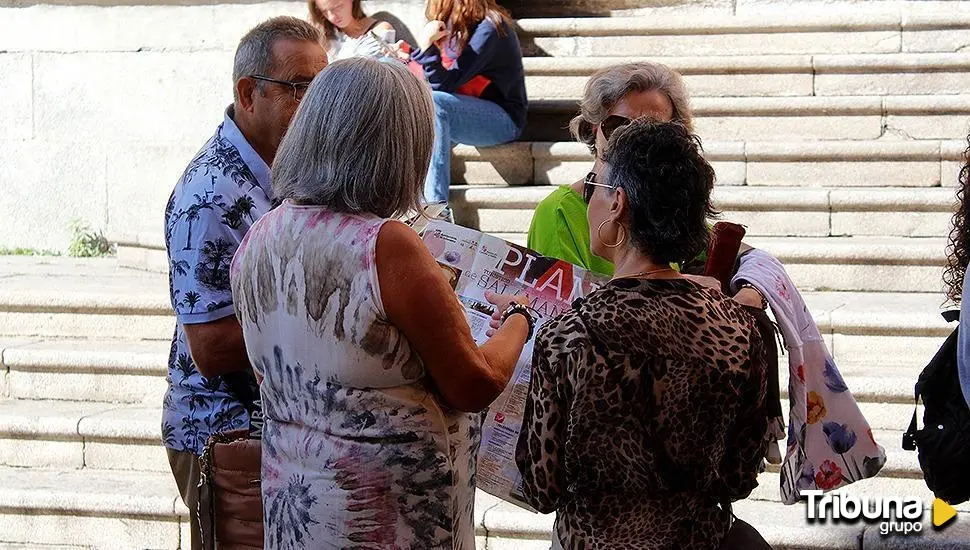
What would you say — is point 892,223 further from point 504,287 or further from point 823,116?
point 504,287

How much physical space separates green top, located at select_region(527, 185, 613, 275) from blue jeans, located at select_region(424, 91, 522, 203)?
320 cm

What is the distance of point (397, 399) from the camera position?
2486 mm

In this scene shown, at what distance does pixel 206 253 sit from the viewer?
289cm

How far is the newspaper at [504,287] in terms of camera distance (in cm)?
287

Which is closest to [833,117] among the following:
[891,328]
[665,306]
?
[891,328]

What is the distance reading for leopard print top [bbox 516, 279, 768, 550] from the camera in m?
2.43

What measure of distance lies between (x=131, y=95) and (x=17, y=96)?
2.63ft

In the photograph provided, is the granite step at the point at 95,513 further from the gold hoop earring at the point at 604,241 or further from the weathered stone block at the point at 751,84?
the weathered stone block at the point at 751,84

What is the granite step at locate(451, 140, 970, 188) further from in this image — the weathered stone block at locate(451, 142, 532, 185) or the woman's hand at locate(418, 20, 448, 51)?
the woman's hand at locate(418, 20, 448, 51)

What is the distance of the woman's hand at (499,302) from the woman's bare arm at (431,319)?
26cm

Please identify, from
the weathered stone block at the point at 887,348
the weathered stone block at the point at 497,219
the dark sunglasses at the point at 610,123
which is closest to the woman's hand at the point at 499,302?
the dark sunglasses at the point at 610,123

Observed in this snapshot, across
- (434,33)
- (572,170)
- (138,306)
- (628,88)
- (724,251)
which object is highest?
(434,33)

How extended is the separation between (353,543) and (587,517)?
18.9 inches

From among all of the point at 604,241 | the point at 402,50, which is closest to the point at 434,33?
the point at 402,50
